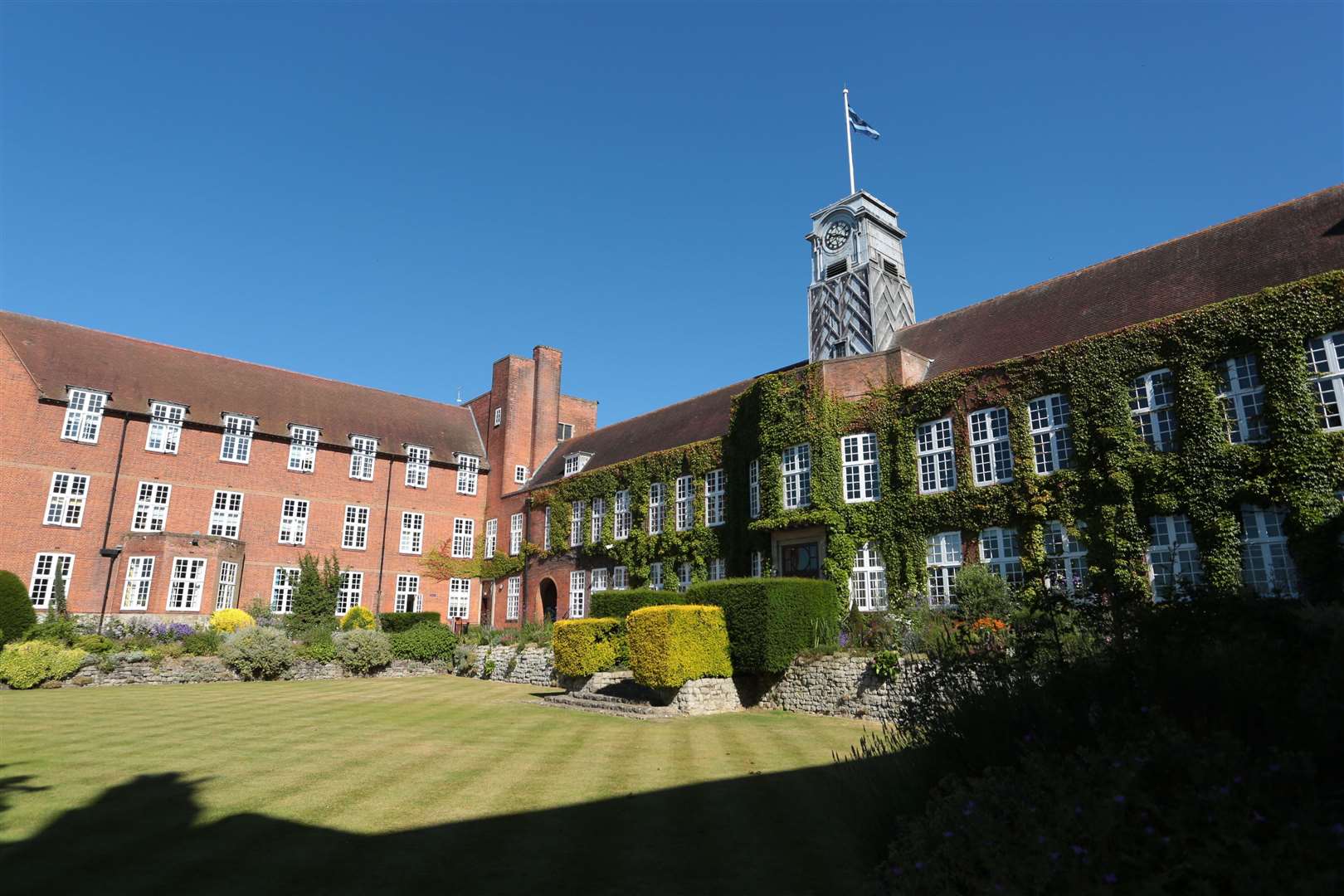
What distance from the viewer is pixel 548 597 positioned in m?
38.4

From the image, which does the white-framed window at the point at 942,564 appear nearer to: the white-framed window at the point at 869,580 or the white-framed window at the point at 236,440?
the white-framed window at the point at 869,580

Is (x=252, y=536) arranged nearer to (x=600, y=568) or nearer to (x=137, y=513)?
(x=137, y=513)

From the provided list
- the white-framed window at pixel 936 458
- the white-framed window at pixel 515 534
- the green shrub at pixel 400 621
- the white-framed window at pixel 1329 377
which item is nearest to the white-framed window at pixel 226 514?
the green shrub at pixel 400 621

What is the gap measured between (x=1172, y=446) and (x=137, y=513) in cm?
3938

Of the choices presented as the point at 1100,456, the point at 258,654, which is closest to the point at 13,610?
the point at 258,654

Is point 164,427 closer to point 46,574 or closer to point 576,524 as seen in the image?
point 46,574

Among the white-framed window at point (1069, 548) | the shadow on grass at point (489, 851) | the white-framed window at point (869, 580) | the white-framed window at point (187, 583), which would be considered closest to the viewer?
the shadow on grass at point (489, 851)

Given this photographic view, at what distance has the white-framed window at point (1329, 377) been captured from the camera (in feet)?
52.7

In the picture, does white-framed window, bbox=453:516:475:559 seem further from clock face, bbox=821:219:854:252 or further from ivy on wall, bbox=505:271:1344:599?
clock face, bbox=821:219:854:252

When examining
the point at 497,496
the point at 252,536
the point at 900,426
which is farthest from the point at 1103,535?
the point at 252,536

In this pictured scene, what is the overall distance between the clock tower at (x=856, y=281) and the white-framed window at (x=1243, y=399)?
12.7 metres

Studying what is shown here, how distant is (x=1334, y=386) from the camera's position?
1616cm

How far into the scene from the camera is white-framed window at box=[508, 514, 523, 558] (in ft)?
134

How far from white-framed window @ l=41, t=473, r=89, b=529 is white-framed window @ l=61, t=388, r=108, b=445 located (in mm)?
1683
